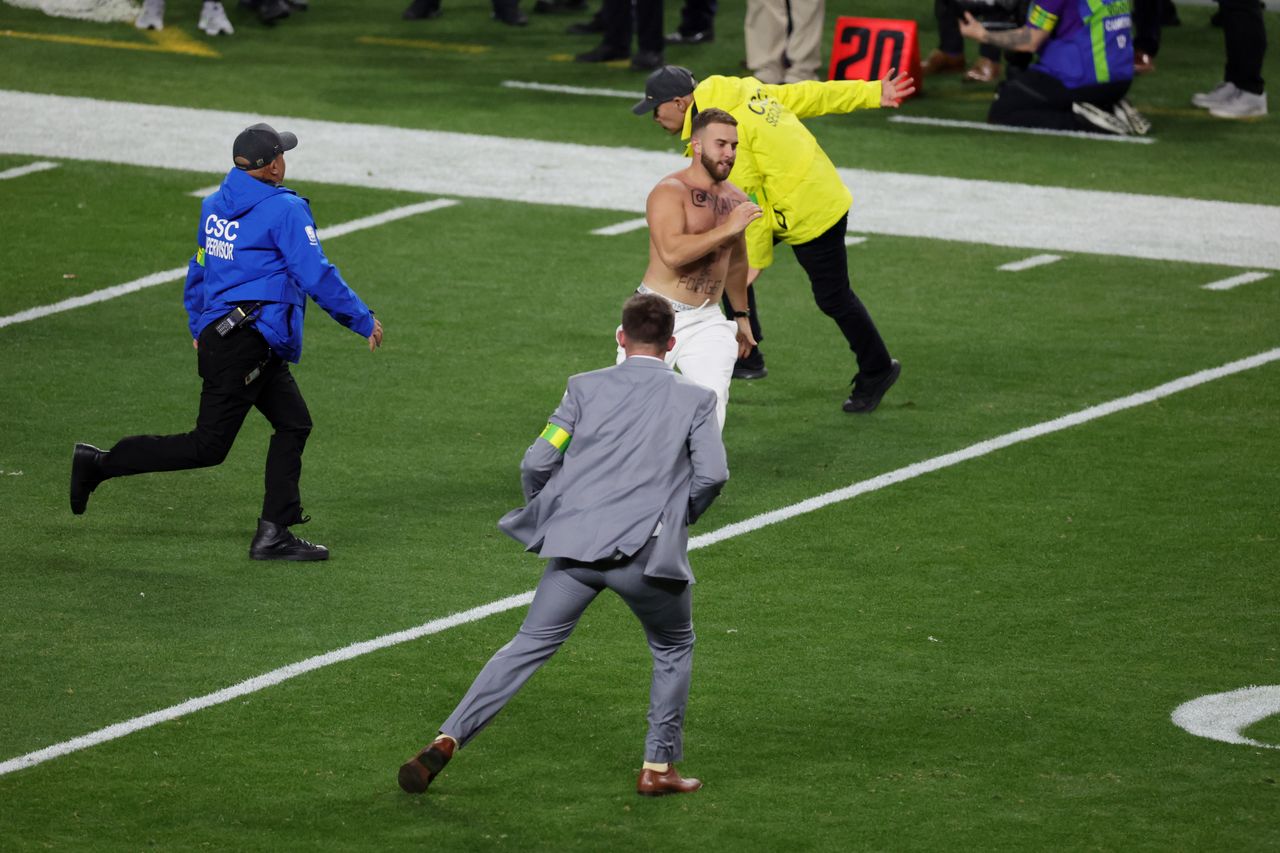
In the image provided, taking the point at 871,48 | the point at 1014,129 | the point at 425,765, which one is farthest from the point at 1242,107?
the point at 425,765

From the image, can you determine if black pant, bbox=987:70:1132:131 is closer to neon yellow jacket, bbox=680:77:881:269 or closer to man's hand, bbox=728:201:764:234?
neon yellow jacket, bbox=680:77:881:269

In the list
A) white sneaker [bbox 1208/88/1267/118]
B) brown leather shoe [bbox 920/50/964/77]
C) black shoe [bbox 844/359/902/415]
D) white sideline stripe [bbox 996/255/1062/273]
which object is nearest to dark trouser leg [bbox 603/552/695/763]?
black shoe [bbox 844/359/902/415]

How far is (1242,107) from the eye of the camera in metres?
19.8

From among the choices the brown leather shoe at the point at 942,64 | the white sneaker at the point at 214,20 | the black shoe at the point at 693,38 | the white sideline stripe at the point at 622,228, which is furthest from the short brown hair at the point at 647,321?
the white sneaker at the point at 214,20

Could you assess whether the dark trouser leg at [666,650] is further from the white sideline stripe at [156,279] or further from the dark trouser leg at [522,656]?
the white sideline stripe at [156,279]

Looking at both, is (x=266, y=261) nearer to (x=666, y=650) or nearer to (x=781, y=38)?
(x=666, y=650)

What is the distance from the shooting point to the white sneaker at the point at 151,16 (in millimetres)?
22469

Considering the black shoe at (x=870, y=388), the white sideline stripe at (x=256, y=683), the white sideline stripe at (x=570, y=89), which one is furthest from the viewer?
the white sideline stripe at (x=570, y=89)

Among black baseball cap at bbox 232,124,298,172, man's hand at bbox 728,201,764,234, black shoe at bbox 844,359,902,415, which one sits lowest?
black shoe at bbox 844,359,902,415

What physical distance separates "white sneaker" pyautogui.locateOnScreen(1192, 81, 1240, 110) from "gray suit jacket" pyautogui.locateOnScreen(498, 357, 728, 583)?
46.8 feet

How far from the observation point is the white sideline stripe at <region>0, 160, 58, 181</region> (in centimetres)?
1684

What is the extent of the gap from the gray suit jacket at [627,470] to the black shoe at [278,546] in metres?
2.81

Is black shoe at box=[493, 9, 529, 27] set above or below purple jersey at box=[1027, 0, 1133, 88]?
below

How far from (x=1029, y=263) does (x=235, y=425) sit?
7280 mm
